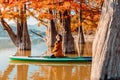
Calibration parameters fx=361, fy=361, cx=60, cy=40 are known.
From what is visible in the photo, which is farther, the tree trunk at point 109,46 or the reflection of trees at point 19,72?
the reflection of trees at point 19,72

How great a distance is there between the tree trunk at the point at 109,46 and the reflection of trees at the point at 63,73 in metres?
3.70

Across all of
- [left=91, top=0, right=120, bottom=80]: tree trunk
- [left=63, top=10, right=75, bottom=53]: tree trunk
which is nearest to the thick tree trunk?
[left=63, top=10, right=75, bottom=53]: tree trunk

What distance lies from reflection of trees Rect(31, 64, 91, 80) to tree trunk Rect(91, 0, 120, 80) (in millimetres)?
3703

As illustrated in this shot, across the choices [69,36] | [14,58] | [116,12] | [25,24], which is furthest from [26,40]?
[116,12]

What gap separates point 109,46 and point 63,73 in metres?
5.67

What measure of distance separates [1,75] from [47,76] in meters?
1.85

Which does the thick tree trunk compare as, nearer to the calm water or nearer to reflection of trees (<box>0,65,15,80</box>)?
the calm water

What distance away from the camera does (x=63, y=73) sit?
46.3ft

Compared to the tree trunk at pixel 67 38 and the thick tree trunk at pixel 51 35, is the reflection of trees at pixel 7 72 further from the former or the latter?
the thick tree trunk at pixel 51 35

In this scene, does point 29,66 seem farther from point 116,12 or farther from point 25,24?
point 25,24

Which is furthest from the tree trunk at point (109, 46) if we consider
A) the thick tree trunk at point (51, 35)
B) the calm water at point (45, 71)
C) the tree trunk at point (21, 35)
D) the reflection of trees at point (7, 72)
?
the thick tree trunk at point (51, 35)

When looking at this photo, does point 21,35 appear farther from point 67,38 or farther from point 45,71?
point 45,71

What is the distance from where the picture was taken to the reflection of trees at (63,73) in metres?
12.7

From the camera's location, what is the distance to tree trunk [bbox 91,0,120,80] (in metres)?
8.61
